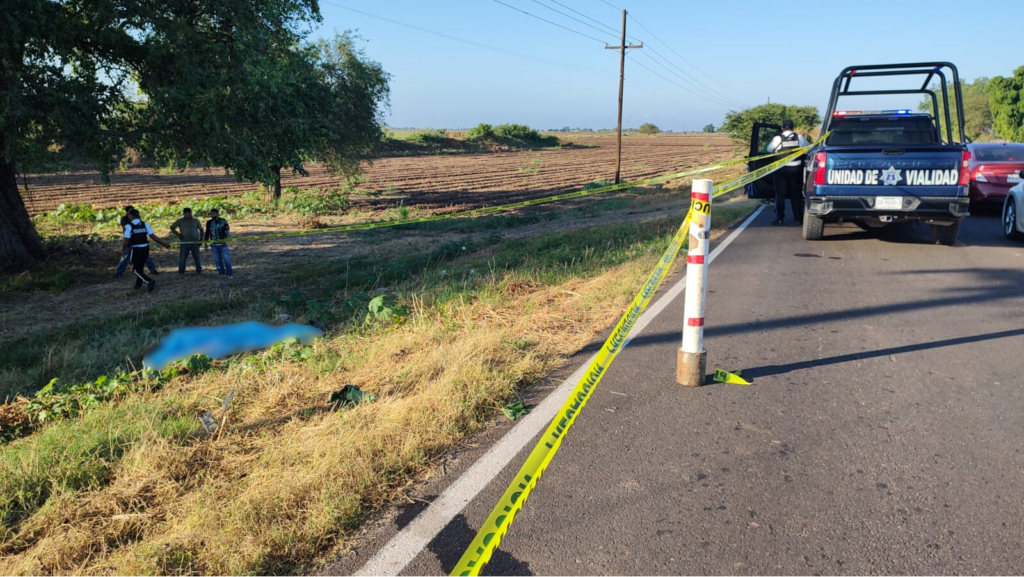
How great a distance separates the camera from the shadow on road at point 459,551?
2.72 metres

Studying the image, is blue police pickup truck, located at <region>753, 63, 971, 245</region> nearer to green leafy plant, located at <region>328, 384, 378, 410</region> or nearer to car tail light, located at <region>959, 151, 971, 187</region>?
car tail light, located at <region>959, 151, 971, 187</region>

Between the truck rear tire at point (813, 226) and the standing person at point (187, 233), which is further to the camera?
the standing person at point (187, 233)

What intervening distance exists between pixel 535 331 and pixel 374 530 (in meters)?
3.20

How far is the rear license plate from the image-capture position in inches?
379

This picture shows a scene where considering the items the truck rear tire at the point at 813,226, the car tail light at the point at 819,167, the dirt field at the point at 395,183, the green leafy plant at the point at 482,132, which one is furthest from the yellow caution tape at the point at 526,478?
the green leafy plant at the point at 482,132

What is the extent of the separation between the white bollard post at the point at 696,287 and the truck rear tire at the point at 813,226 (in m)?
7.00

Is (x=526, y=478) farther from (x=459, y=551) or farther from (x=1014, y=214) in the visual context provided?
(x=1014, y=214)

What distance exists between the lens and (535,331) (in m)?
6.03

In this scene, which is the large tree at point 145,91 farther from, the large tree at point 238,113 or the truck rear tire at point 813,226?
the truck rear tire at point 813,226

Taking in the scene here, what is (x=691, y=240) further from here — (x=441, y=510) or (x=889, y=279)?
(x=889, y=279)

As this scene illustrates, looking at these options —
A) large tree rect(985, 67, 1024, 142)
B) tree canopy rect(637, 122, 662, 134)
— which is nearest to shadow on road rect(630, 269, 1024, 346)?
large tree rect(985, 67, 1024, 142)

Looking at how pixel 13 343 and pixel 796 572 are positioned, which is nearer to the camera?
pixel 796 572

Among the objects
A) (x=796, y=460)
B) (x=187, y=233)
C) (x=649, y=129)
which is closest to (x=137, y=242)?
(x=187, y=233)

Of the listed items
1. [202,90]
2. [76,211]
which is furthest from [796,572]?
[76,211]
